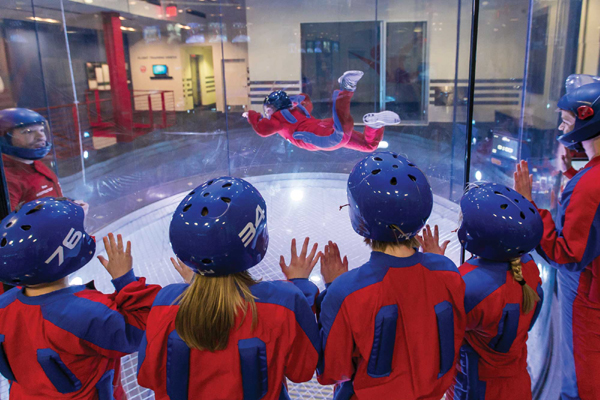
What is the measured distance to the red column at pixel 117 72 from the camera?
13.4ft

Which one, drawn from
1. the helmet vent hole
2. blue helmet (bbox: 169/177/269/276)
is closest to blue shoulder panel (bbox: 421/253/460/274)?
blue helmet (bbox: 169/177/269/276)

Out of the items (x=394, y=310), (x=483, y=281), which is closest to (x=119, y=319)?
(x=394, y=310)

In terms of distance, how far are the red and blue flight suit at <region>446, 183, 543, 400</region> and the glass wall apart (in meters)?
1.41

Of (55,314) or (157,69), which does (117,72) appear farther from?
(55,314)

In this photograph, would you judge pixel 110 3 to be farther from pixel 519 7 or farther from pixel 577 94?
pixel 577 94

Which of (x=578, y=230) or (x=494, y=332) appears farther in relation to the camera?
(x=578, y=230)

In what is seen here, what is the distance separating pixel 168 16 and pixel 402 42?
2.35 m

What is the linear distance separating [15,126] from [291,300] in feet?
7.96

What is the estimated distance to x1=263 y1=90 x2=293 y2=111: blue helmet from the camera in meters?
3.78

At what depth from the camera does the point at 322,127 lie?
12.0ft

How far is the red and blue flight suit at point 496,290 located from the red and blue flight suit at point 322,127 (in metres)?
1.98

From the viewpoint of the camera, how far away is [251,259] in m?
1.35

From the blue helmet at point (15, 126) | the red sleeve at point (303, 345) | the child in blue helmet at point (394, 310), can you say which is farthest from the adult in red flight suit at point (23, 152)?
the child in blue helmet at point (394, 310)

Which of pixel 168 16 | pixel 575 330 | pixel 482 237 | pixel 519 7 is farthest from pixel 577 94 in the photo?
pixel 168 16
